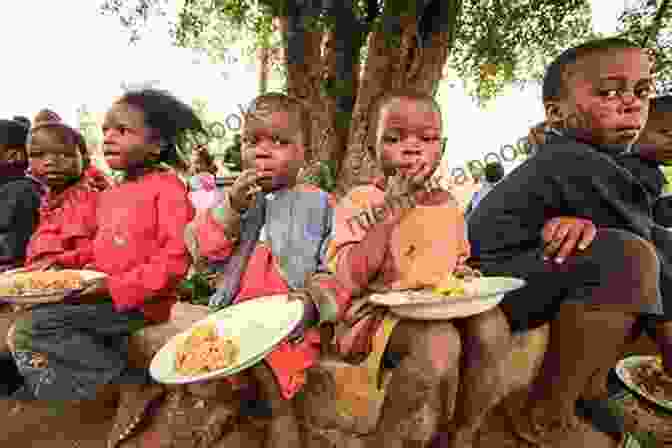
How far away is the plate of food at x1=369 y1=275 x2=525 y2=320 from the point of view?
126 cm

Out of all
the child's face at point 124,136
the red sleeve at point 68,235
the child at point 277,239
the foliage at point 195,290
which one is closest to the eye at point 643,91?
the child at point 277,239

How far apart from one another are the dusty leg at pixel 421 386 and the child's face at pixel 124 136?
136 centimetres

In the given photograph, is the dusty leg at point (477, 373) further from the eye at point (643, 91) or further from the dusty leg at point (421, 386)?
the eye at point (643, 91)

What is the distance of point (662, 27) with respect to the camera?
4.10 m

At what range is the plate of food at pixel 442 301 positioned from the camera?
4.15 feet

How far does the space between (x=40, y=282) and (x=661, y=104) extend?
2795mm

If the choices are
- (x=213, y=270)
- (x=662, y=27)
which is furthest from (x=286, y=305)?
(x=662, y=27)

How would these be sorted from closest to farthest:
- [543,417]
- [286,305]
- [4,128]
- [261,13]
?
[286,305]
[543,417]
[4,128]
[261,13]

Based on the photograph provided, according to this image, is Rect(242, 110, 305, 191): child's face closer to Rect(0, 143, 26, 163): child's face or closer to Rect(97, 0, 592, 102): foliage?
Rect(0, 143, 26, 163): child's face

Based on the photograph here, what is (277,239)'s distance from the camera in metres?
1.61

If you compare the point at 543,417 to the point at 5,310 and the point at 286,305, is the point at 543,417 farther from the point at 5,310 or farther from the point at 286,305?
the point at 5,310

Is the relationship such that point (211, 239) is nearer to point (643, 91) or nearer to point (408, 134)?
point (408, 134)

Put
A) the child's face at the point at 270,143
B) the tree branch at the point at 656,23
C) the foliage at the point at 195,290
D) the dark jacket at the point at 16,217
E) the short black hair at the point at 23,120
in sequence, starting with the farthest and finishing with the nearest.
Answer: the foliage at the point at 195,290
the tree branch at the point at 656,23
the short black hair at the point at 23,120
the dark jacket at the point at 16,217
the child's face at the point at 270,143

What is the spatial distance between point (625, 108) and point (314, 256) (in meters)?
1.21
